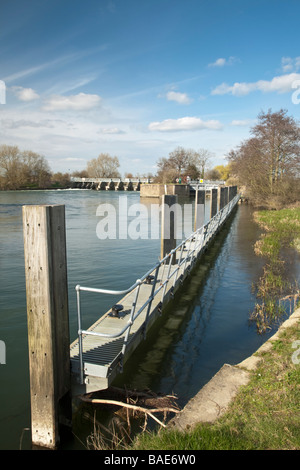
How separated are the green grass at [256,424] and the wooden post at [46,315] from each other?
3.35 ft

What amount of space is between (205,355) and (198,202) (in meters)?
9.36

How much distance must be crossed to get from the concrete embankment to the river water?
2.36 ft

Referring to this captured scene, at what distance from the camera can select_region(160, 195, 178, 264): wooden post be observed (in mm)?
8961

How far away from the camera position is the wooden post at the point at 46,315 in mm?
3502

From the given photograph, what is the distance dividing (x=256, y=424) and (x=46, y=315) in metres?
2.39

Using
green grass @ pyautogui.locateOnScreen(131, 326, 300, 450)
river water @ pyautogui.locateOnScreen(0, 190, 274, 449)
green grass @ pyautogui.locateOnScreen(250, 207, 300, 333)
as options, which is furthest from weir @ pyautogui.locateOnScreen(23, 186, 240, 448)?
green grass @ pyautogui.locateOnScreen(250, 207, 300, 333)

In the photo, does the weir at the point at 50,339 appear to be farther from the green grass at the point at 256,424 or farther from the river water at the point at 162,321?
the green grass at the point at 256,424

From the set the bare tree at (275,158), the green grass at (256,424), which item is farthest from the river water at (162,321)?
the bare tree at (275,158)

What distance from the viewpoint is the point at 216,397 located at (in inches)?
161

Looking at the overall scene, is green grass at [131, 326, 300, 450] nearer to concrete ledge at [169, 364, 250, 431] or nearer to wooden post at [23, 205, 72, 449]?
concrete ledge at [169, 364, 250, 431]

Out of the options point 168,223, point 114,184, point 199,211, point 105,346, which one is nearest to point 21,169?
point 114,184
